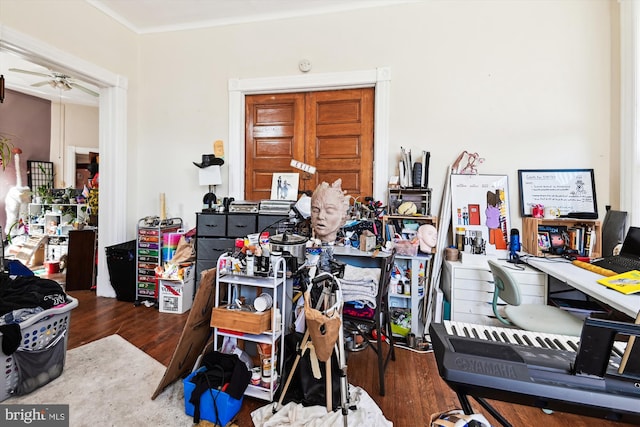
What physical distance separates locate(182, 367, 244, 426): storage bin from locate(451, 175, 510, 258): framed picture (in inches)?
88.4

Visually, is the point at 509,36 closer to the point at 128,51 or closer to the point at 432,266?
the point at 432,266

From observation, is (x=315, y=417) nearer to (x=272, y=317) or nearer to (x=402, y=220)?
(x=272, y=317)

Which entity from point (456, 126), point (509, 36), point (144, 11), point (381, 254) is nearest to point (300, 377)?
point (381, 254)

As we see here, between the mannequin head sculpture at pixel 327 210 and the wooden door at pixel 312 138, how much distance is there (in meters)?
1.09

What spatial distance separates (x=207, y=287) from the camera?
1860 millimetres

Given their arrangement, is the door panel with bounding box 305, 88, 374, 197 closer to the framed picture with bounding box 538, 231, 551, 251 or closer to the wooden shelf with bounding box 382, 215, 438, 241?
the wooden shelf with bounding box 382, 215, 438, 241

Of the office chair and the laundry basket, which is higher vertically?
the office chair

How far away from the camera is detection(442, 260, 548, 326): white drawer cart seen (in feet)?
7.43

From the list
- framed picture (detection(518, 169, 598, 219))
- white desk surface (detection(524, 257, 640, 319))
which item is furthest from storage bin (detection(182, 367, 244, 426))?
framed picture (detection(518, 169, 598, 219))

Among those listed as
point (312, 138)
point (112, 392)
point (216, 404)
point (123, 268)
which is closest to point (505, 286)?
point (216, 404)

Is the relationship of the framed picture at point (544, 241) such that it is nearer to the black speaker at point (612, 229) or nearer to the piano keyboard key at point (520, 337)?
the black speaker at point (612, 229)

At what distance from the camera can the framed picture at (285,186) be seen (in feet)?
10.7

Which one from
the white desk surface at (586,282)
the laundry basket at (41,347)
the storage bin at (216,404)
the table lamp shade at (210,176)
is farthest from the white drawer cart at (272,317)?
the table lamp shade at (210,176)

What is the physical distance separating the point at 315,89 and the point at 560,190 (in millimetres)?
2582
